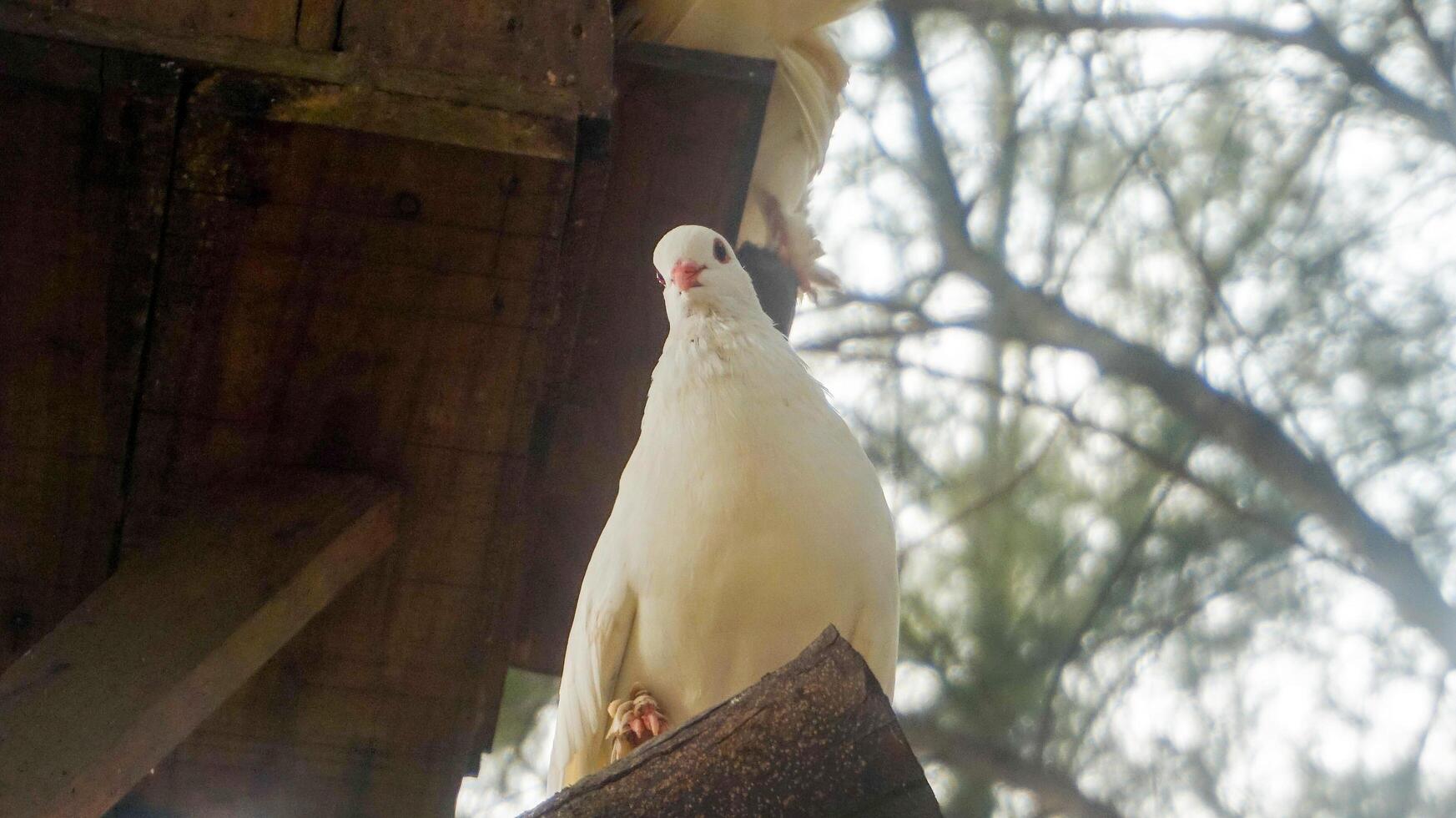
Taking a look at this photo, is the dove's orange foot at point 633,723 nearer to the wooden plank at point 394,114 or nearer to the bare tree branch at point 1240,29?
the wooden plank at point 394,114

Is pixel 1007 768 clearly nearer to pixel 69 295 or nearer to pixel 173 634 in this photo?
pixel 173 634

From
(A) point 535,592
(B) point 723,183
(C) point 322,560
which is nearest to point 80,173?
(C) point 322,560

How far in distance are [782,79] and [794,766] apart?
55.2 inches

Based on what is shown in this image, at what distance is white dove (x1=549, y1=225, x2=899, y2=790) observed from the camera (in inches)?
66.9

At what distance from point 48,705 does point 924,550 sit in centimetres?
248

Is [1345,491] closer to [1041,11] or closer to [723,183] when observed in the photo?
[1041,11]

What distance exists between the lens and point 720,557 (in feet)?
5.59

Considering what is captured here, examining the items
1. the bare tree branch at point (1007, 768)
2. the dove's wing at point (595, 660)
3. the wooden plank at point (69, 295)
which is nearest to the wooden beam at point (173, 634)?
the wooden plank at point (69, 295)

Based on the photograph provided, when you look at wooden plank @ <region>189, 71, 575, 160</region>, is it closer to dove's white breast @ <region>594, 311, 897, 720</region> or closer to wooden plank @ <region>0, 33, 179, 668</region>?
wooden plank @ <region>0, 33, 179, 668</region>

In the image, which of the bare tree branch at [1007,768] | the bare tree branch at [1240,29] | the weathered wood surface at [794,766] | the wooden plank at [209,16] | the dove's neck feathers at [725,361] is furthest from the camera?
the bare tree branch at [1240,29]

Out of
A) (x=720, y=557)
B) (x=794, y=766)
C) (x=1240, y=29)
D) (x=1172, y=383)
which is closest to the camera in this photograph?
(x=794, y=766)

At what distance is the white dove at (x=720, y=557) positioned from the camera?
5.57ft

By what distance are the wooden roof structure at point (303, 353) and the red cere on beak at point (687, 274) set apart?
0.51 ft

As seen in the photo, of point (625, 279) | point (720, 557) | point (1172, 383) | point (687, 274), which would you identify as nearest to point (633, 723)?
point (720, 557)
